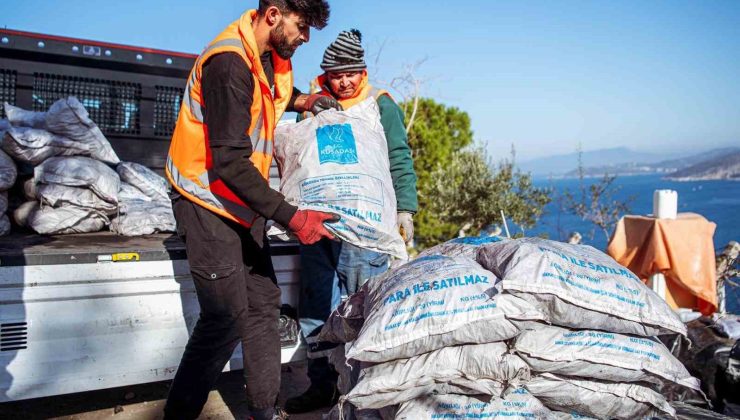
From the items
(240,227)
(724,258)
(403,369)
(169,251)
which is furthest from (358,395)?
(724,258)

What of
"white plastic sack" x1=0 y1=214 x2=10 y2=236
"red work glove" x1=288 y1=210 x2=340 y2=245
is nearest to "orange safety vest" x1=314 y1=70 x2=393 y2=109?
"red work glove" x1=288 y1=210 x2=340 y2=245

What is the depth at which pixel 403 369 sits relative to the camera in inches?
91.4

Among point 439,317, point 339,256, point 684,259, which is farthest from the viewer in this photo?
point 684,259

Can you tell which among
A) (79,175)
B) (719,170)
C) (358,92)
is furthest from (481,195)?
(719,170)

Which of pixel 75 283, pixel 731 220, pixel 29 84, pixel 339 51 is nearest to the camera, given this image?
pixel 75 283

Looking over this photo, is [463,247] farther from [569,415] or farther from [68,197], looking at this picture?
[68,197]

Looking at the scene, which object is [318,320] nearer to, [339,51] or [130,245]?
[130,245]

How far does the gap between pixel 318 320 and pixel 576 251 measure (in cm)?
153

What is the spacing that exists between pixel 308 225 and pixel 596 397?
1425 millimetres

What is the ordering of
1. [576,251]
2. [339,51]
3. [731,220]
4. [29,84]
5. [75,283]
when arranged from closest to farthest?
[576,251] → [75,283] → [339,51] → [29,84] → [731,220]

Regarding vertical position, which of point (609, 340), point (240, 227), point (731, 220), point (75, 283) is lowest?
point (731, 220)

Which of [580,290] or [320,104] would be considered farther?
[320,104]

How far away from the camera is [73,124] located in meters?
3.85

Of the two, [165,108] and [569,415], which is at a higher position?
A: [165,108]
